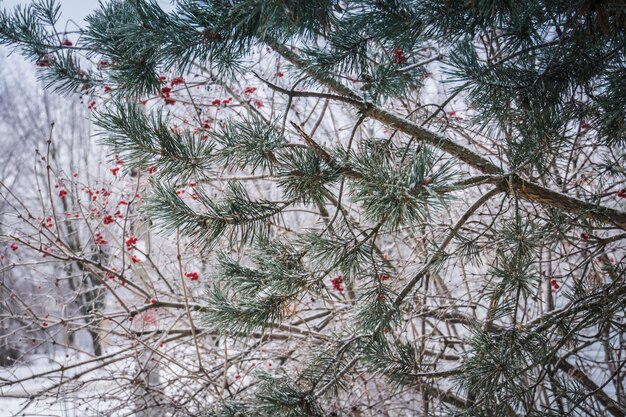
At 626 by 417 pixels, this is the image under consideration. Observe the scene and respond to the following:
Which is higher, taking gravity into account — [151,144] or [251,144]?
[151,144]

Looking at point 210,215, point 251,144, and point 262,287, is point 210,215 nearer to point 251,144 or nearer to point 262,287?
point 251,144

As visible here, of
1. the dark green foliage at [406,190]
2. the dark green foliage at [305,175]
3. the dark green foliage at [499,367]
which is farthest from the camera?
the dark green foliage at [499,367]

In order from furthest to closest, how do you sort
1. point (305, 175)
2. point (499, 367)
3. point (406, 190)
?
1. point (499, 367)
2. point (305, 175)
3. point (406, 190)

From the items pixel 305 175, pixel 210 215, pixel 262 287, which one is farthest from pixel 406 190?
pixel 262 287

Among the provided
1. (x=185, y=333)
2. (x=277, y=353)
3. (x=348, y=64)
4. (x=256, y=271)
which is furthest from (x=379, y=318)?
(x=185, y=333)

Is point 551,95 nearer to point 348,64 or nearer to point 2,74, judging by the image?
point 348,64

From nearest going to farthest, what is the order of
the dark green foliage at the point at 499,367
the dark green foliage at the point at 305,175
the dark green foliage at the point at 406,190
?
the dark green foliage at the point at 406,190
the dark green foliage at the point at 305,175
the dark green foliage at the point at 499,367

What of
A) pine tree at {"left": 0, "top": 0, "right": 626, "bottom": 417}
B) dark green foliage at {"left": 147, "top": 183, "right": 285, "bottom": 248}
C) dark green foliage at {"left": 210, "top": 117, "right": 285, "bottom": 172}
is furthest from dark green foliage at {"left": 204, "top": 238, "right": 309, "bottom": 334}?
dark green foliage at {"left": 210, "top": 117, "right": 285, "bottom": 172}

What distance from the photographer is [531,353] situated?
121cm

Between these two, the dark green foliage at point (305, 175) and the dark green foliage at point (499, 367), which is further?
the dark green foliage at point (499, 367)

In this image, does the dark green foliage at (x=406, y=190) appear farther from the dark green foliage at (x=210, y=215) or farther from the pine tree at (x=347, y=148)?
the dark green foliage at (x=210, y=215)

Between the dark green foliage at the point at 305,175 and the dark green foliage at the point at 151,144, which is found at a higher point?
the dark green foliage at the point at 151,144

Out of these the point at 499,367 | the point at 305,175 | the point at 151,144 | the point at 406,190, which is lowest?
the point at 499,367

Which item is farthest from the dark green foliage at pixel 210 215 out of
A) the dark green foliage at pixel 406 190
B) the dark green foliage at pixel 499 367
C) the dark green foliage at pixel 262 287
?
the dark green foliage at pixel 499 367
